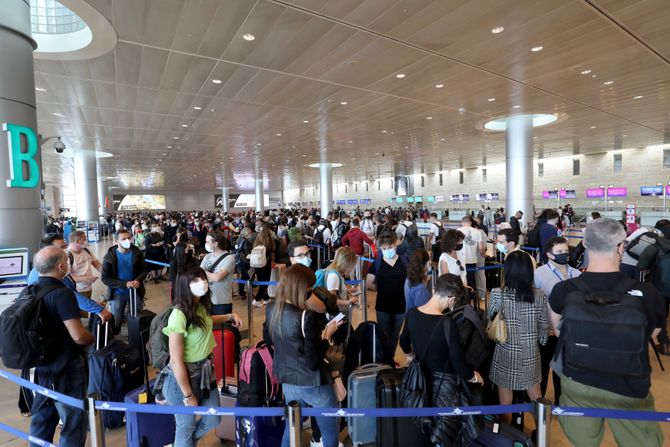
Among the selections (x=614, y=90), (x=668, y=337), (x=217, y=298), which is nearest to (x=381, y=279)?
(x=217, y=298)

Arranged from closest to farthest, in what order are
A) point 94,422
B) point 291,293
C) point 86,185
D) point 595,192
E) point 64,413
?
point 94,422
point 291,293
point 64,413
point 86,185
point 595,192

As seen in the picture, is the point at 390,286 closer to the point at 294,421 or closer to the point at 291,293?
the point at 291,293

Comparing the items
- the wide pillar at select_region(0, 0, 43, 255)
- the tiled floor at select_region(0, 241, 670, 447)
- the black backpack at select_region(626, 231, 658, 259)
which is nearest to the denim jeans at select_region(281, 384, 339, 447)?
the tiled floor at select_region(0, 241, 670, 447)

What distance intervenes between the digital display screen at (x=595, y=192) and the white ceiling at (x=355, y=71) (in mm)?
9680

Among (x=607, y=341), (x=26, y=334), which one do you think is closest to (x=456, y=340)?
(x=607, y=341)

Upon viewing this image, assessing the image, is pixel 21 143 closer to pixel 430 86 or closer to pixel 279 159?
pixel 430 86

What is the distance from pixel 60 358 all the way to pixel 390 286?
3288 millimetres

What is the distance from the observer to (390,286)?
14.8ft

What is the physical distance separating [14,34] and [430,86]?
9296 mm

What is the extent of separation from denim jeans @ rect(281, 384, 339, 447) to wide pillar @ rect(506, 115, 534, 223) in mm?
15528

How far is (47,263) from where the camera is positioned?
108 inches

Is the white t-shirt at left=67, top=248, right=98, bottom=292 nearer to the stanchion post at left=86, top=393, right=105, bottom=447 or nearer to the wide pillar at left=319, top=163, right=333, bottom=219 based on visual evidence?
the stanchion post at left=86, top=393, right=105, bottom=447

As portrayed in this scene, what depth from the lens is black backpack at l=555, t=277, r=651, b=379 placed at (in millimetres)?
1975

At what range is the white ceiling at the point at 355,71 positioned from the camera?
21.1ft
